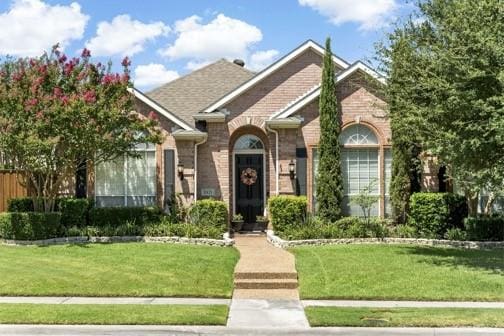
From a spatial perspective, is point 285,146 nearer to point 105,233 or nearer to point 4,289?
point 105,233

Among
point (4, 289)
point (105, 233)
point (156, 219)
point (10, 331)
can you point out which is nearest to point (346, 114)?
point (156, 219)

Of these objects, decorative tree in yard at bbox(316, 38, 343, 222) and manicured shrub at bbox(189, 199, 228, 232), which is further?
decorative tree in yard at bbox(316, 38, 343, 222)

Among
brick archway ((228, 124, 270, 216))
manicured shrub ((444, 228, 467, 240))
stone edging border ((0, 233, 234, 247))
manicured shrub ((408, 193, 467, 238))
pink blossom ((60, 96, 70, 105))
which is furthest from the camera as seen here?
brick archway ((228, 124, 270, 216))

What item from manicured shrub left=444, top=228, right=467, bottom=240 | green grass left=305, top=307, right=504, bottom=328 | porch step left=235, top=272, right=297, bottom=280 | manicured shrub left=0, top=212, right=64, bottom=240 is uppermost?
manicured shrub left=0, top=212, right=64, bottom=240

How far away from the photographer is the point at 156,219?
19.9 meters

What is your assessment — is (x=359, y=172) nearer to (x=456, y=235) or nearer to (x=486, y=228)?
(x=456, y=235)

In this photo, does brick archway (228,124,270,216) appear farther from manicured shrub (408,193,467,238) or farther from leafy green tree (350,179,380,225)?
manicured shrub (408,193,467,238)

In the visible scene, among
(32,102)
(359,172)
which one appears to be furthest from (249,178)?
(32,102)

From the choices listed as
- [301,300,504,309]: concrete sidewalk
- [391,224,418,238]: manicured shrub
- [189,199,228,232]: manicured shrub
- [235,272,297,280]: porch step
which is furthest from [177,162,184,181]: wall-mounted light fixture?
[301,300,504,309]: concrete sidewalk

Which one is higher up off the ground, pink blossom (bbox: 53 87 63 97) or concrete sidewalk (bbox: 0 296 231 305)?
pink blossom (bbox: 53 87 63 97)

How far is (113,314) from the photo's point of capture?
10016 mm

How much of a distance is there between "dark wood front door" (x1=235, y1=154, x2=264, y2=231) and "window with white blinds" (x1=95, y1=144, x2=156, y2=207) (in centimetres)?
304

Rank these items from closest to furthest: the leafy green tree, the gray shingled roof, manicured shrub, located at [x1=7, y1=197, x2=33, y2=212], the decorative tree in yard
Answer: manicured shrub, located at [x1=7, y1=197, x2=33, y2=212] → the leafy green tree → the decorative tree in yard → the gray shingled roof

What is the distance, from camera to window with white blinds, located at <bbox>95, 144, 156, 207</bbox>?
67.7ft
